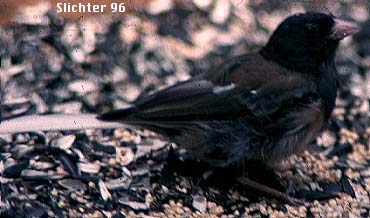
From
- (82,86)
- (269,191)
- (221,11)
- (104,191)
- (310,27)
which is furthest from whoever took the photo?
(221,11)

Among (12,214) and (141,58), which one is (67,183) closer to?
(12,214)

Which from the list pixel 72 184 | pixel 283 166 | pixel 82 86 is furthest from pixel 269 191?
pixel 82 86

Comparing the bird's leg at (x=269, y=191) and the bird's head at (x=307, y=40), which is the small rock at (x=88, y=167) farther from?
the bird's head at (x=307, y=40)

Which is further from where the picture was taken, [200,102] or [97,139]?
[97,139]

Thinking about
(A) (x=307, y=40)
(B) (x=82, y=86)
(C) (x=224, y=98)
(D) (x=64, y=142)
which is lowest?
(D) (x=64, y=142)

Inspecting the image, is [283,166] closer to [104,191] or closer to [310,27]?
[310,27]

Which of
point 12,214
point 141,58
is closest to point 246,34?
point 141,58

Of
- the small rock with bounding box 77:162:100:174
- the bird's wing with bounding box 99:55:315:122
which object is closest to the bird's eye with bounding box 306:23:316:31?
the bird's wing with bounding box 99:55:315:122
